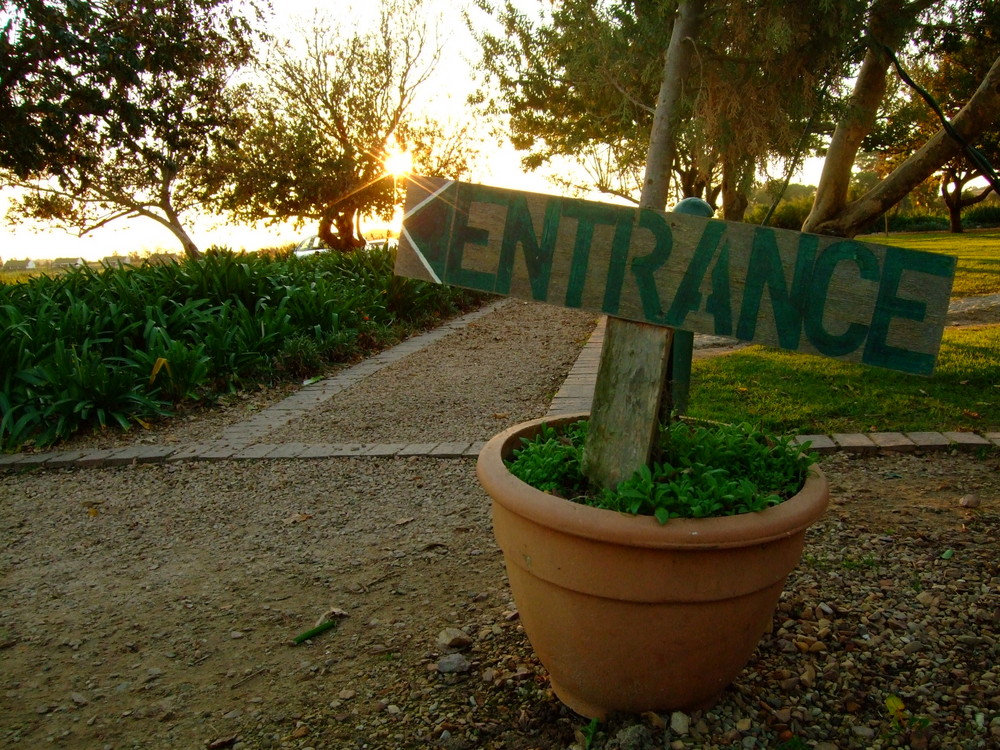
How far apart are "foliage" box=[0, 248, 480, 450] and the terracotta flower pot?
4063 mm

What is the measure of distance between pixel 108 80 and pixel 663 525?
12.2m

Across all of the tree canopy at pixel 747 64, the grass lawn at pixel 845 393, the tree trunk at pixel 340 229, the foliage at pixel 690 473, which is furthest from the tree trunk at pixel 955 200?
the foliage at pixel 690 473

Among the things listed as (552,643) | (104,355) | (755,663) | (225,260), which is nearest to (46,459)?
(104,355)

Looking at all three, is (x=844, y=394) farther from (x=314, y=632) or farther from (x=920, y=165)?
(x=314, y=632)

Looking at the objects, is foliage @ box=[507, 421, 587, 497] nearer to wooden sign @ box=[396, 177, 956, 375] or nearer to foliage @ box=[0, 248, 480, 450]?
Result: wooden sign @ box=[396, 177, 956, 375]

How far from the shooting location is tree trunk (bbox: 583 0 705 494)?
1832mm

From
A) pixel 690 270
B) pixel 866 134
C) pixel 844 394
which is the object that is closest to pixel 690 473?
pixel 690 270

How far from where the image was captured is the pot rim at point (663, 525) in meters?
1.58

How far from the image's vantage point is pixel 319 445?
445 cm

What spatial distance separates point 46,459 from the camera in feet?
14.6

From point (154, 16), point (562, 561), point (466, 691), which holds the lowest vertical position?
point (466, 691)

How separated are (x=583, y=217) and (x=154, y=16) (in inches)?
477

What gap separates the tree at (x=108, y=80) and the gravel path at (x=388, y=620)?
622cm

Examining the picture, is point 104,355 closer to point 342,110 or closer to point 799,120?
point 799,120
